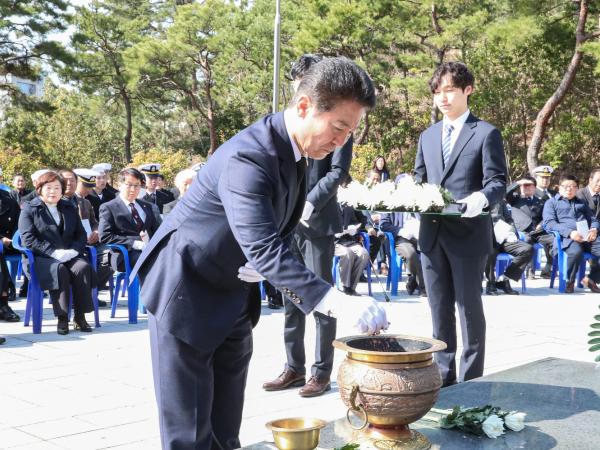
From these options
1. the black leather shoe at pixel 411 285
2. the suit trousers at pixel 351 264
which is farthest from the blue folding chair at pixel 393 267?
the suit trousers at pixel 351 264

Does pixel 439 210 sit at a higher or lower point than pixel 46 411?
higher

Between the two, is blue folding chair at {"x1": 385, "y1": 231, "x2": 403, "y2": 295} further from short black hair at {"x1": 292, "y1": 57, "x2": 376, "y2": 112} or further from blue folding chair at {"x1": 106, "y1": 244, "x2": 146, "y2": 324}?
short black hair at {"x1": 292, "y1": 57, "x2": 376, "y2": 112}

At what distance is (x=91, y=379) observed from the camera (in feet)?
17.9

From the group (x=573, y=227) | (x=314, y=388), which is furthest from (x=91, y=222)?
(x=573, y=227)

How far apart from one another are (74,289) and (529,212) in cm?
723

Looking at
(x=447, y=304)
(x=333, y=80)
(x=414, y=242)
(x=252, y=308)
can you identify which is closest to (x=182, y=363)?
(x=252, y=308)

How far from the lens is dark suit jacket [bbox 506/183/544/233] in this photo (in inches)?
467

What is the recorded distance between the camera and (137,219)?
875cm

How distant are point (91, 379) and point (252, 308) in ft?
9.62

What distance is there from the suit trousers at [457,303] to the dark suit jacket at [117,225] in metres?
4.65

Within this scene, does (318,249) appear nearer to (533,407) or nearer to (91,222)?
(533,407)

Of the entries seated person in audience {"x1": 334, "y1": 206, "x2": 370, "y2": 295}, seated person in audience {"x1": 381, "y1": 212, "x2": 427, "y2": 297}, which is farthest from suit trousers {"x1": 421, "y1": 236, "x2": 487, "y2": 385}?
seated person in audience {"x1": 381, "y1": 212, "x2": 427, "y2": 297}

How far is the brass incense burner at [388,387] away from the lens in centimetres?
249

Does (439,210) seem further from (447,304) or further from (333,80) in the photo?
(333,80)
